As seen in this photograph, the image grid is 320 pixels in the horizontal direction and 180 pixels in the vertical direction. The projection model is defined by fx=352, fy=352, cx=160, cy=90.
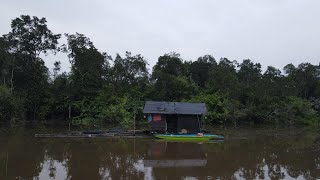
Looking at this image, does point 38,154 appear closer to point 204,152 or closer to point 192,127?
point 204,152

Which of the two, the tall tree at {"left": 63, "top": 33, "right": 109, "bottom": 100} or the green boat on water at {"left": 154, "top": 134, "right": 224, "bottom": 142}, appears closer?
the green boat on water at {"left": 154, "top": 134, "right": 224, "bottom": 142}

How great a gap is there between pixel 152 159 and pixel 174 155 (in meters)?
1.48

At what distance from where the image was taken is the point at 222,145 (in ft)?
66.4

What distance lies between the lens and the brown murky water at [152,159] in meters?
12.5

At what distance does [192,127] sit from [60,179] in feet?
45.9

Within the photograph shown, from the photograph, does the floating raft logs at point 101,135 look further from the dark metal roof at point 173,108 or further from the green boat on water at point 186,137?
the green boat on water at point 186,137

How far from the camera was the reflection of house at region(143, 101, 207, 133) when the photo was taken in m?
24.1

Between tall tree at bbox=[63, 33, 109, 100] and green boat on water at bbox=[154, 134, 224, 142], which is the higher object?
tall tree at bbox=[63, 33, 109, 100]

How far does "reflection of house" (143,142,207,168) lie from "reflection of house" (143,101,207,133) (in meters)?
3.73

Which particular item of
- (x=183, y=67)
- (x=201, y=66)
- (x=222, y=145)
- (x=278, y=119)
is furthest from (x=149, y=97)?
(x=222, y=145)

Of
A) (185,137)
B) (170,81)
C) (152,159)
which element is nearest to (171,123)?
(185,137)

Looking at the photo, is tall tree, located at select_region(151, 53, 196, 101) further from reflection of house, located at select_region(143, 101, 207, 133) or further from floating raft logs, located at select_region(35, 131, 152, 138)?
floating raft logs, located at select_region(35, 131, 152, 138)

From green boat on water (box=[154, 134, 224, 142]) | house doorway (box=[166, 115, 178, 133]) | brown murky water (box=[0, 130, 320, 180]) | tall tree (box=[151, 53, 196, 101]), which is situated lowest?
brown murky water (box=[0, 130, 320, 180])

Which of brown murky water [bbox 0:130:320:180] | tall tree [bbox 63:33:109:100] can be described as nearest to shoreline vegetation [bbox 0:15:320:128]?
tall tree [bbox 63:33:109:100]
